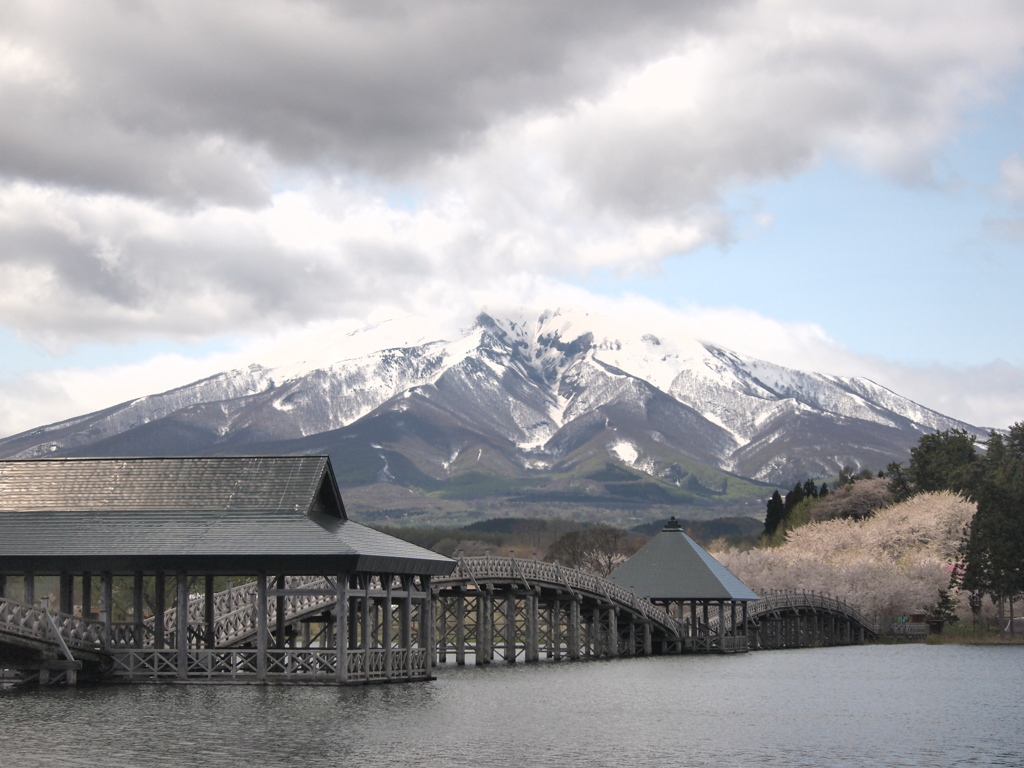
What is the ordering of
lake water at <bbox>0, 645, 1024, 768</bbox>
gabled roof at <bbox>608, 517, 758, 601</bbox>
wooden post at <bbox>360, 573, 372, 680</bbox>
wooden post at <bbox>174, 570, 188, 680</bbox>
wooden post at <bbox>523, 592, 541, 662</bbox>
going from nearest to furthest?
lake water at <bbox>0, 645, 1024, 768</bbox> < wooden post at <bbox>174, 570, 188, 680</bbox> < wooden post at <bbox>360, 573, 372, 680</bbox> < wooden post at <bbox>523, 592, 541, 662</bbox> < gabled roof at <bbox>608, 517, 758, 601</bbox>

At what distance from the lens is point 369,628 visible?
53.7 metres

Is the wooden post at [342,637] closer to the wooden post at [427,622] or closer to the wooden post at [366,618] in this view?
the wooden post at [366,618]

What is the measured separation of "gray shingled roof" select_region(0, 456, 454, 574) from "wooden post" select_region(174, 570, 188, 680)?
1327 millimetres

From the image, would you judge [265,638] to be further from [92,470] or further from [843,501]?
[843,501]

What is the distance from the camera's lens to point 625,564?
8612cm

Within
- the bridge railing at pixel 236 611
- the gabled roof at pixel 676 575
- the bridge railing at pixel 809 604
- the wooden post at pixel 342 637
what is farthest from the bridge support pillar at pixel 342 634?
the bridge railing at pixel 809 604

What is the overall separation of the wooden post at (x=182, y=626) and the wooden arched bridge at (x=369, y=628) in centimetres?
32

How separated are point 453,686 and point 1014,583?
4998 centimetres

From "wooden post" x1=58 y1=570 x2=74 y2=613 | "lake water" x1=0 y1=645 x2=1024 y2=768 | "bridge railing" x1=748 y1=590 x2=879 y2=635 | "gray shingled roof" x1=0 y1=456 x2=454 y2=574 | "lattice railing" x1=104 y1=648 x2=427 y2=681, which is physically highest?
"gray shingled roof" x1=0 y1=456 x2=454 y2=574

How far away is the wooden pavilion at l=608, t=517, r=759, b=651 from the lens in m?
82.3

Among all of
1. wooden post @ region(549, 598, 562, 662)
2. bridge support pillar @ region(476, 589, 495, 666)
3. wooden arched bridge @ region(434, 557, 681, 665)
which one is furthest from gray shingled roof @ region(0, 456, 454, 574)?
wooden post @ region(549, 598, 562, 662)

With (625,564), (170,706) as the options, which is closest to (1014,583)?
(625,564)

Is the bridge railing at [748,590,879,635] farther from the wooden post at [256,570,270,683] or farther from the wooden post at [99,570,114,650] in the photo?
the wooden post at [99,570,114,650]

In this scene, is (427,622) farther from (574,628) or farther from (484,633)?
(574,628)
